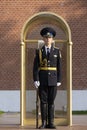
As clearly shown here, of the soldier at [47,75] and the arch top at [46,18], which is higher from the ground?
the arch top at [46,18]

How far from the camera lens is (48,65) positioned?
10.4 metres

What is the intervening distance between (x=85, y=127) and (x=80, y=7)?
6.99 meters

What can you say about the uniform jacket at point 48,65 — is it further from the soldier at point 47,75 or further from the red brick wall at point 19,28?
the red brick wall at point 19,28

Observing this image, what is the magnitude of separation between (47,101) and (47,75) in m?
0.56

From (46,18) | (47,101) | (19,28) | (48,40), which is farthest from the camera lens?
(19,28)

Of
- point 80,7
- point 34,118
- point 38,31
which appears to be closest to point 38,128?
point 34,118

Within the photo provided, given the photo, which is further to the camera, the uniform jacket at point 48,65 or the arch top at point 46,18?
the arch top at point 46,18

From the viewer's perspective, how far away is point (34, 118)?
11031mm

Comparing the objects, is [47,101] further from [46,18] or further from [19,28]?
[19,28]

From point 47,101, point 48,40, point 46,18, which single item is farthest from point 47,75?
point 46,18

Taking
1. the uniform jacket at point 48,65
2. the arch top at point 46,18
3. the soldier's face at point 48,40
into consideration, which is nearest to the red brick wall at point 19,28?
the arch top at point 46,18

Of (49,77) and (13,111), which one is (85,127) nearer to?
(49,77)

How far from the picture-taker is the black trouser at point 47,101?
34.0ft

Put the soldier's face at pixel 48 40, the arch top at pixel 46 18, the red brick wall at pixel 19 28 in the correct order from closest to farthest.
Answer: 1. the soldier's face at pixel 48 40
2. the arch top at pixel 46 18
3. the red brick wall at pixel 19 28
